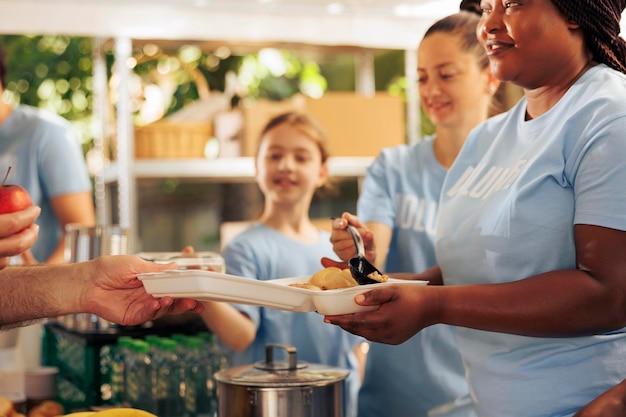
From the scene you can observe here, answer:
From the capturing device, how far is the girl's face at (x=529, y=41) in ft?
4.67

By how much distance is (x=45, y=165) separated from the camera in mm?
3104

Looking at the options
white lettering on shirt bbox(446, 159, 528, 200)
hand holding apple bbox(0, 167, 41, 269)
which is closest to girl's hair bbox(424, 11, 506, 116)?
white lettering on shirt bbox(446, 159, 528, 200)

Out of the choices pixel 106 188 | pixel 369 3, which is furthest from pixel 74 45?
pixel 369 3

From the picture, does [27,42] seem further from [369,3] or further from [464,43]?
[464,43]

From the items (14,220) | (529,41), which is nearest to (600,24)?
(529,41)

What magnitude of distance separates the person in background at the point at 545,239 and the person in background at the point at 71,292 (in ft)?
1.50

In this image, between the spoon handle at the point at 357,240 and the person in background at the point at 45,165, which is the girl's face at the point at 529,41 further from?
the person in background at the point at 45,165

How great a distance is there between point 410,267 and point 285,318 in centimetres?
42

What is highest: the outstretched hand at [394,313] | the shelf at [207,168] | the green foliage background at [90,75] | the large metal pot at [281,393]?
the green foliage background at [90,75]

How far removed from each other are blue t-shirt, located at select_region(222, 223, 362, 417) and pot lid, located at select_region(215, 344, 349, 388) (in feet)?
1.77

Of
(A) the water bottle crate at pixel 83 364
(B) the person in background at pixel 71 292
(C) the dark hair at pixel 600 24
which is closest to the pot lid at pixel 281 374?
(B) the person in background at pixel 71 292

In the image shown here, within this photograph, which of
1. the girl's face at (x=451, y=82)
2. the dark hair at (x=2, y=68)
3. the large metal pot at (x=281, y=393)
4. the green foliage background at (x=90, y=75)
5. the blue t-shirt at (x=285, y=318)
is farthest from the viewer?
the green foliage background at (x=90, y=75)

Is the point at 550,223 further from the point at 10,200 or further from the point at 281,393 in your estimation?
the point at 10,200

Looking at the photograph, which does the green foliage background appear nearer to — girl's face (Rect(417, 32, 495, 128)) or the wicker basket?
the wicker basket
